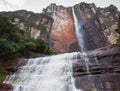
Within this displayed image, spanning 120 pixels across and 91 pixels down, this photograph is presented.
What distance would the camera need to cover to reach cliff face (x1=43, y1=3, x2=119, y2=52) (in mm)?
27728

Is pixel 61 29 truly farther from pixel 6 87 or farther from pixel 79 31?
pixel 6 87

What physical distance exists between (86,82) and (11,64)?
7.07 metres

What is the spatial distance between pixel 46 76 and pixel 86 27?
22.8 m

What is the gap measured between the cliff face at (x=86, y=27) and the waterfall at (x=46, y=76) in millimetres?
15318

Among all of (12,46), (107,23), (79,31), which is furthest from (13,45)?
(79,31)

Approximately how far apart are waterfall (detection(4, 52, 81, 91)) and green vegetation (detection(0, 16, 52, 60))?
1.72 meters

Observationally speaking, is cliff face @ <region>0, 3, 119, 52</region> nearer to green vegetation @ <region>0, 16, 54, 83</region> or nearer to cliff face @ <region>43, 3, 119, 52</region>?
cliff face @ <region>43, 3, 119, 52</region>

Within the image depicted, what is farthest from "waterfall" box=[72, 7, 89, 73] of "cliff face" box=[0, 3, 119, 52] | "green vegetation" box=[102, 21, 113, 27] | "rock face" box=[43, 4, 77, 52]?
"green vegetation" box=[102, 21, 113, 27]

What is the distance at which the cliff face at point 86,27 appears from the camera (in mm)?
27728

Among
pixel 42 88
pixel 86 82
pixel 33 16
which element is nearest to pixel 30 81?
pixel 42 88

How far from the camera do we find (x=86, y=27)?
32.4 metres

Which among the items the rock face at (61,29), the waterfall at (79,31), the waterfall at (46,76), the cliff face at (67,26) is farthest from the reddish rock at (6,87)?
the waterfall at (79,31)

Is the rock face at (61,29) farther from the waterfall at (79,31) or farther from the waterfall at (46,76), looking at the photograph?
the waterfall at (46,76)

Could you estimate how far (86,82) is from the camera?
371 inches
